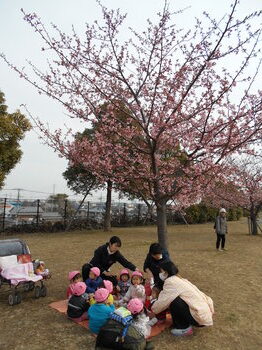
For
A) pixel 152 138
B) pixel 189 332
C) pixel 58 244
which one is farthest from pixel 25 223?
pixel 189 332

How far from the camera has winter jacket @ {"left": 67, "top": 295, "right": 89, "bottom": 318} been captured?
15.6 ft

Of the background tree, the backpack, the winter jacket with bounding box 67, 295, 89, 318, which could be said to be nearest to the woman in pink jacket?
the backpack

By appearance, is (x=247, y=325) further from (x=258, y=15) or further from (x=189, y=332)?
(x=258, y=15)

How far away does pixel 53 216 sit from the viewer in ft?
63.9

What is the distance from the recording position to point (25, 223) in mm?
17391

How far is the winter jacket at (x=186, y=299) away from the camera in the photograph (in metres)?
4.23

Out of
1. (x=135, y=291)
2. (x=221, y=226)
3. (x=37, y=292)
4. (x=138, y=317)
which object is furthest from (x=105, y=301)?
(x=221, y=226)

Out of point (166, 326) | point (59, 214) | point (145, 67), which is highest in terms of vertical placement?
point (145, 67)

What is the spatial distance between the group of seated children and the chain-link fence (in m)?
9.69

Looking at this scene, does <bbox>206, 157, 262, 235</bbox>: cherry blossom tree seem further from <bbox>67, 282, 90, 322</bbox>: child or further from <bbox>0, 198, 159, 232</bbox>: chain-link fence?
<bbox>67, 282, 90, 322</bbox>: child

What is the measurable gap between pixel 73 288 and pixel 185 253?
6713mm

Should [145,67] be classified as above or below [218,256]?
above

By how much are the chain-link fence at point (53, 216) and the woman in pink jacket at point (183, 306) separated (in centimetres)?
1070

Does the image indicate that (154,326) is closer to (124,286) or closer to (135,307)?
(135,307)
